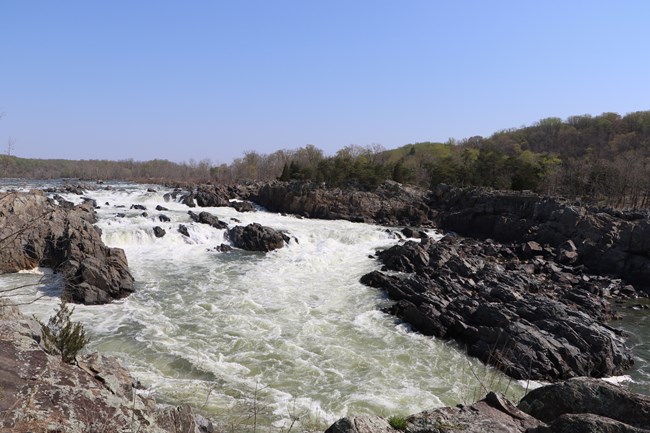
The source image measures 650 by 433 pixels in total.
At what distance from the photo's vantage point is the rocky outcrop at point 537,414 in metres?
4.48

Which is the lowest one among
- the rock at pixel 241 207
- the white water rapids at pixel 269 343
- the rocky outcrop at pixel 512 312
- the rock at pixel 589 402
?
the white water rapids at pixel 269 343

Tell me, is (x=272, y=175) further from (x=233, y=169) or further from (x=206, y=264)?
(x=206, y=264)

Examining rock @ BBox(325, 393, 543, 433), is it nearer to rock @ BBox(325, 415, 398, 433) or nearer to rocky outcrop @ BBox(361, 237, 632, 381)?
rock @ BBox(325, 415, 398, 433)

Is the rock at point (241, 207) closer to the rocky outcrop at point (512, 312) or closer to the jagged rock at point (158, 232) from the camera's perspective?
the jagged rock at point (158, 232)

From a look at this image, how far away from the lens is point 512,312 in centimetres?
1545

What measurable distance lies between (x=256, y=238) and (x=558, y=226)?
23.9 metres

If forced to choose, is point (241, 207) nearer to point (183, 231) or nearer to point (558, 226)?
point (183, 231)

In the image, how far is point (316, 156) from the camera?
92125mm

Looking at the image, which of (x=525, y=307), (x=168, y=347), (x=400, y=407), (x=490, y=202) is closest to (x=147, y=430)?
(x=400, y=407)

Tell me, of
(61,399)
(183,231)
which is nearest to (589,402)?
(61,399)

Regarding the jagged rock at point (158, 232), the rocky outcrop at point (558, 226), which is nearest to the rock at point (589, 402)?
the jagged rock at point (158, 232)

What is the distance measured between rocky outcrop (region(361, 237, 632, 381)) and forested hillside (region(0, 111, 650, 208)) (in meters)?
14.0

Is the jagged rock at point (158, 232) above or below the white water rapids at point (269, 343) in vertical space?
above

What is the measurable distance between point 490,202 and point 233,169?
81.9 metres
